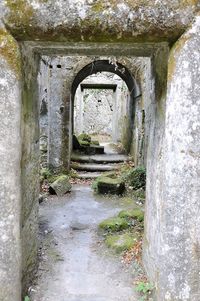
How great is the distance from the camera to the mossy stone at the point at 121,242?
4750 mm

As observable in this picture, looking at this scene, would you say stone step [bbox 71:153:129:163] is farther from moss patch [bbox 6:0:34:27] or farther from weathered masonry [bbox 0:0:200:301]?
moss patch [bbox 6:0:34:27]

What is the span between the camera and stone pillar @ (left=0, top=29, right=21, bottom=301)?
8.31ft

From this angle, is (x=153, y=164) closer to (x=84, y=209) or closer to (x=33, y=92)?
(x=33, y=92)

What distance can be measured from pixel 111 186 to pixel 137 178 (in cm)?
89

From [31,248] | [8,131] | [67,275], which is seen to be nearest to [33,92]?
[8,131]

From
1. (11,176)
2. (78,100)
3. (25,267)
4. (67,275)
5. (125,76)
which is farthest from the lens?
(78,100)

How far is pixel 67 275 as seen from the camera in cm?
406

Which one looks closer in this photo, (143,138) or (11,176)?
(11,176)

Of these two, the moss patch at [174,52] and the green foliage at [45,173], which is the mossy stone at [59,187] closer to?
the green foliage at [45,173]

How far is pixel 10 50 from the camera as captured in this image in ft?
8.35

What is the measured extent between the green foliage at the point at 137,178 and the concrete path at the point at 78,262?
1450 millimetres

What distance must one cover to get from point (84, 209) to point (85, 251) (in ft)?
7.02

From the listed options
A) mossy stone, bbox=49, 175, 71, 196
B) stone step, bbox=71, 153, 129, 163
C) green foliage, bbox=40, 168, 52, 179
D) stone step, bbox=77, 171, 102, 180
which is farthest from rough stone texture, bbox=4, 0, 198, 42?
stone step, bbox=71, 153, 129, 163

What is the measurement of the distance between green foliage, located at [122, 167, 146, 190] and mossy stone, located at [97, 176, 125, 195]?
1.47 feet
